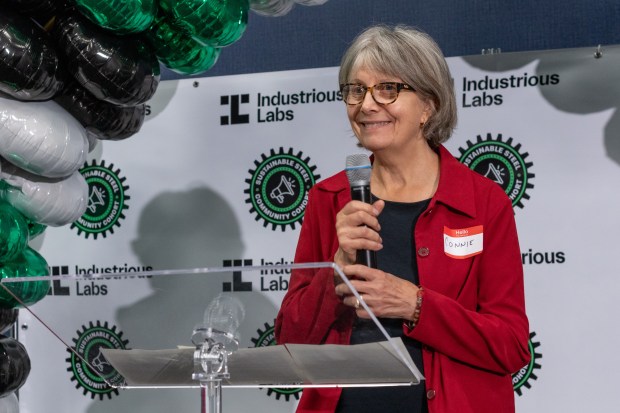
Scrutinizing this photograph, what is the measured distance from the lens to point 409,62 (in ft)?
5.74

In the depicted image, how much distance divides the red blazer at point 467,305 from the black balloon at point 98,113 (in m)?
0.76

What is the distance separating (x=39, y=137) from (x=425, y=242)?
3.26 ft

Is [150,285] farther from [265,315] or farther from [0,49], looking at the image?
[0,49]

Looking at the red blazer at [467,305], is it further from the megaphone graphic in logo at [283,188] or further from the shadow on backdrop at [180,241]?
the shadow on backdrop at [180,241]

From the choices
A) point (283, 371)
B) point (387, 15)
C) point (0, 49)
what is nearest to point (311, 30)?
point (387, 15)

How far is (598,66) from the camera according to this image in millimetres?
2514

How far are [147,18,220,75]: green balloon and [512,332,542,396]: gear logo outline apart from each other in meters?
1.24

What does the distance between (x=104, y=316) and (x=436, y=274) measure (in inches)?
25.3

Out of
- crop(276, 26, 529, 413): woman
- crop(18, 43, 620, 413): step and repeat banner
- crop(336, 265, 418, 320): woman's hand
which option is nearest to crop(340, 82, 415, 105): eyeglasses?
crop(276, 26, 529, 413): woman

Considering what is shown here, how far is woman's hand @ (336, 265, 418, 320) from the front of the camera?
1.18 m

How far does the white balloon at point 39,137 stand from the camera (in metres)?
2.07

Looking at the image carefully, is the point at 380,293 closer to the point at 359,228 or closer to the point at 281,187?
the point at 359,228

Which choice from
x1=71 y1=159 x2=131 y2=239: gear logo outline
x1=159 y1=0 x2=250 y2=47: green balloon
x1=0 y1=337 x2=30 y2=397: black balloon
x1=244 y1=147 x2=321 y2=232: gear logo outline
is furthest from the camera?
x1=71 y1=159 x2=131 y2=239: gear logo outline

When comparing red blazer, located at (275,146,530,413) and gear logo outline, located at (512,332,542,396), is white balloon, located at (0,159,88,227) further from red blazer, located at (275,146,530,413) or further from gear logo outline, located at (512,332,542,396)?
gear logo outline, located at (512,332,542,396)
